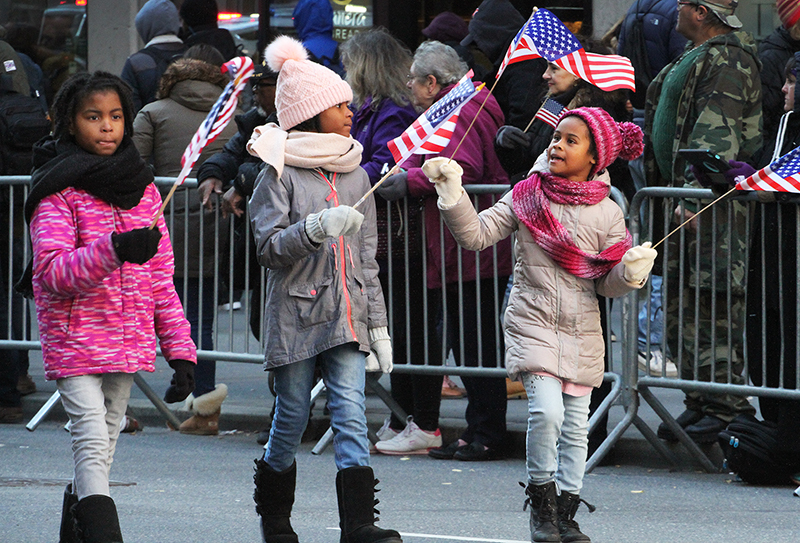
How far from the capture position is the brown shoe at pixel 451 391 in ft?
27.7

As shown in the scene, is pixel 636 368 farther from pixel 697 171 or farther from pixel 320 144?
pixel 320 144

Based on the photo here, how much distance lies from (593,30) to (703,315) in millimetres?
5610

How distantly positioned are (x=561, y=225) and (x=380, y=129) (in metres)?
2.18

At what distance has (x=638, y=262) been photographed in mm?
4816

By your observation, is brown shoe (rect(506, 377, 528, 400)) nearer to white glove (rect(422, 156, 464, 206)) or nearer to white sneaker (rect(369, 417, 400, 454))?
white sneaker (rect(369, 417, 400, 454))

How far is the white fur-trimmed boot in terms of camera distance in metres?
7.62

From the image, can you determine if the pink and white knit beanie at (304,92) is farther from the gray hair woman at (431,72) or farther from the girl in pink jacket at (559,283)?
the gray hair woman at (431,72)

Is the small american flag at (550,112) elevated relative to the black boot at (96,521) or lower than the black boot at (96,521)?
elevated

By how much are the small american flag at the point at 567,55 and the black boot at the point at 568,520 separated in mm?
1968

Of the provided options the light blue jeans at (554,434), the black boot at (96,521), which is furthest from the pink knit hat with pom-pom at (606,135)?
the black boot at (96,521)

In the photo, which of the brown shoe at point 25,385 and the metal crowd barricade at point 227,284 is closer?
the metal crowd barricade at point 227,284

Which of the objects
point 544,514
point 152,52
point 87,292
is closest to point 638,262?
point 544,514

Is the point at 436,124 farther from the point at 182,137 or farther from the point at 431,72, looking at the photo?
the point at 182,137

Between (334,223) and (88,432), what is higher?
(334,223)
